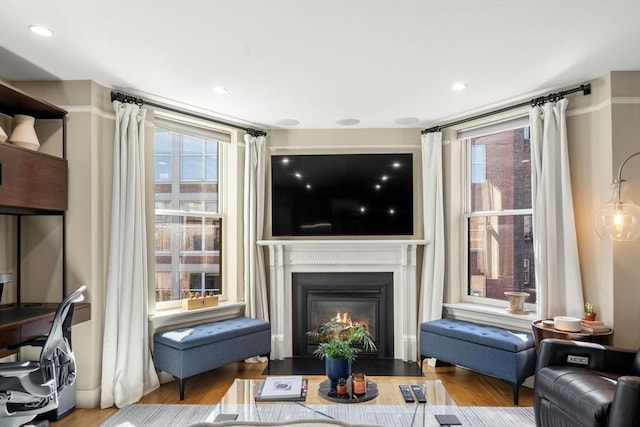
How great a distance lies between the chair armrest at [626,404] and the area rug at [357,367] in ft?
6.80

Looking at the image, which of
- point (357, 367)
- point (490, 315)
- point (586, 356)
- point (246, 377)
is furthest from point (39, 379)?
point (490, 315)

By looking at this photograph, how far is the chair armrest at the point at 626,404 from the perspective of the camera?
1.88 meters

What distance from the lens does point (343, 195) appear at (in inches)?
176

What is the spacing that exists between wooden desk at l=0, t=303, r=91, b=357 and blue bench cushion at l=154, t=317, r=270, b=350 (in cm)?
67

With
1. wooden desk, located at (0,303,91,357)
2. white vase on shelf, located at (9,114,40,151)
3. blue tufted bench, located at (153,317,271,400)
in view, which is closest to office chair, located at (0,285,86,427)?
wooden desk, located at (0,303,91,357)

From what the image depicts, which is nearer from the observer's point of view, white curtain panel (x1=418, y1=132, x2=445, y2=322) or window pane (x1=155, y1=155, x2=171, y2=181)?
window pane (x1=155, y1=155, x2=171, y2=181)

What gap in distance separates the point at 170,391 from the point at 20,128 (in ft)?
7.86

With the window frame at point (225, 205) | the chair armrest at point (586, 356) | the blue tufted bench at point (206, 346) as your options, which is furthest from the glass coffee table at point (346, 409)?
the window frame at point (225, 205)

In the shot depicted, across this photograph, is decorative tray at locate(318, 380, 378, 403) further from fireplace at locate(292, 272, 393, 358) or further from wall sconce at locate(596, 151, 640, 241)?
wall sconce at locate(596, 151, 640, 241)

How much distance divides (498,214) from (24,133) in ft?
13.4

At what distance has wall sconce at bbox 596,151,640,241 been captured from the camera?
2.72m

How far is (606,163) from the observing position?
3.10 metres

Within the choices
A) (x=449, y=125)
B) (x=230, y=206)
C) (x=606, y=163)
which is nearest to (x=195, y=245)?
(x=230, y=206)

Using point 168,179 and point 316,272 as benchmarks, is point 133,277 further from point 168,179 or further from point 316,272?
point 316,272
